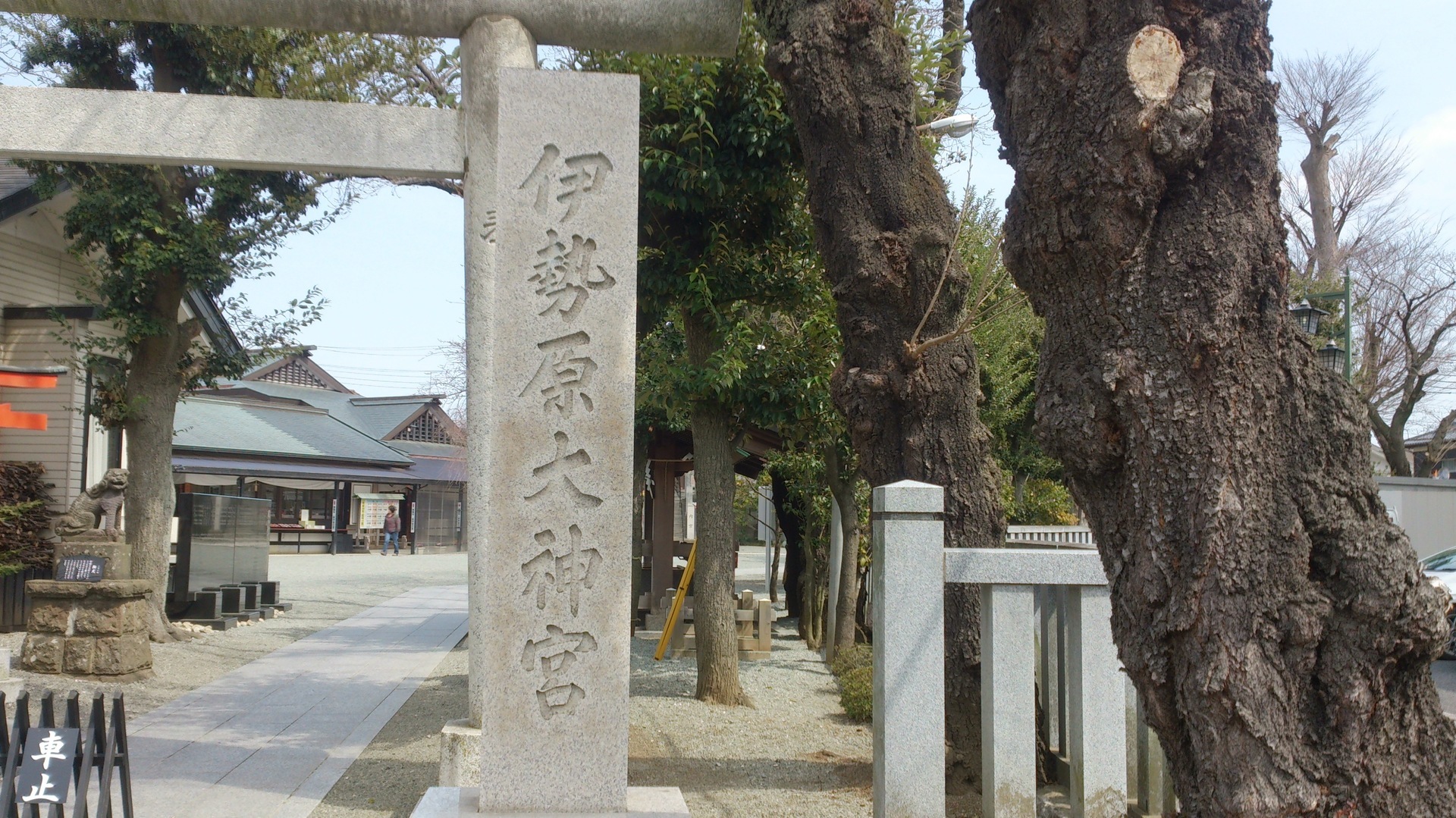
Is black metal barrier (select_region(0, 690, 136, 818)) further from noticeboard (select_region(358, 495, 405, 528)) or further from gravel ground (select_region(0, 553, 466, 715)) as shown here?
noticeboard (select_region(358, 495, 405, 528))

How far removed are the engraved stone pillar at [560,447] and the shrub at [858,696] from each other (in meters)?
4.30

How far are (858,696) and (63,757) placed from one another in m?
5.60

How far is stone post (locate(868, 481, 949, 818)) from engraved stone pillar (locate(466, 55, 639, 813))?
3.45 ft

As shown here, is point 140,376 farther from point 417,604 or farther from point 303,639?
point 417,604

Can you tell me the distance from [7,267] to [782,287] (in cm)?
1180

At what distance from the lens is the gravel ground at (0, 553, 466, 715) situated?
358 inches

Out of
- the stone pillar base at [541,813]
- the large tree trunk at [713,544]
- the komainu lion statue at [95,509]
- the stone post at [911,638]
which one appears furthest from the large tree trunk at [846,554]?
the komainu lion statue at [95,509]

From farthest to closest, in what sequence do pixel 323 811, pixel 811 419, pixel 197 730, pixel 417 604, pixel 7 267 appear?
pixel 417 604 < pixel 7 267 < pixel 811 419 < pixel 197 730 < pixel 323 811

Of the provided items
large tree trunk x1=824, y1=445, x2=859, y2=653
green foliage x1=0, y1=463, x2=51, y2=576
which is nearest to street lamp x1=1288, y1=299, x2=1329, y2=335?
large tree trunk x1=824, y1=445, x2=859, y2=653

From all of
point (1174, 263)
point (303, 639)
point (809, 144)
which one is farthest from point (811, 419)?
point (303, 639)

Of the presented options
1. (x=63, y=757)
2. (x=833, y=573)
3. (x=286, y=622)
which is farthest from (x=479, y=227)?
(x=286, y=622)

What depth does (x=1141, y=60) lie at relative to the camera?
113 inches

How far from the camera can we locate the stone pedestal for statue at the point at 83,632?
9.39m

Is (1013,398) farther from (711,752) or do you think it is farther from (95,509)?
(95,509)
